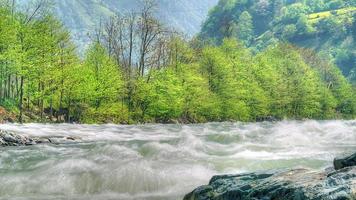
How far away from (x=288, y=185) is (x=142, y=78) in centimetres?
5715

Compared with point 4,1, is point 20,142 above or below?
below

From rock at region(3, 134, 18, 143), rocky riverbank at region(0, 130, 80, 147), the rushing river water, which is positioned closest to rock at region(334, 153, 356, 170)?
the rushing river water

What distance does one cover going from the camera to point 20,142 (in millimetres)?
25203

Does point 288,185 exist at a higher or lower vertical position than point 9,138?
lower

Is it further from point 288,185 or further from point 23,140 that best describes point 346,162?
point 23,140

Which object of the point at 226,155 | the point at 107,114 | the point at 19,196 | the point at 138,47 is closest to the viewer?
the point at 19,196

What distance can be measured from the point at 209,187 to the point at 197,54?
75.5 metres

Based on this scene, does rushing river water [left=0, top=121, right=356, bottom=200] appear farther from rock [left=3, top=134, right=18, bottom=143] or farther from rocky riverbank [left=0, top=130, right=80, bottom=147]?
rock [left=3, top=134, right=18, bottom=143]

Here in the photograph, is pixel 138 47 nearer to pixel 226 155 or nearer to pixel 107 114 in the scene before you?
pixel 107 114

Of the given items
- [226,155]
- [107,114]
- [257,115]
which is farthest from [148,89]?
[226,155]

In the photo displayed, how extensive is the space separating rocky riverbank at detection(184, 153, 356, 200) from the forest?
3714 cm

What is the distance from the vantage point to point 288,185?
7188mm

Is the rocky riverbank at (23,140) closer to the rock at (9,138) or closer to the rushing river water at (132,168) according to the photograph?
the rock at (9,138)

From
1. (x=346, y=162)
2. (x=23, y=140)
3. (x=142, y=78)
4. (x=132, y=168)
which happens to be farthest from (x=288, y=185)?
(x=142, y=78)
